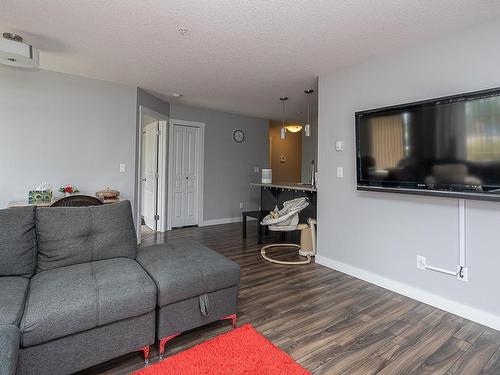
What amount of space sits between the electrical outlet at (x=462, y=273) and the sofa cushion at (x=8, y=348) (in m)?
3.07

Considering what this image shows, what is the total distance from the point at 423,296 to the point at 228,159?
4.55 metres

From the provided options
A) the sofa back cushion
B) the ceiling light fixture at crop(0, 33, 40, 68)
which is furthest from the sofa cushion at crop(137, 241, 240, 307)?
the ceiling light fixture at crop(0, 33, 40, 68)

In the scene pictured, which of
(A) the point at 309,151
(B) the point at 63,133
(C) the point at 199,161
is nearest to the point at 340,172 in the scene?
(C) the point at 199,161

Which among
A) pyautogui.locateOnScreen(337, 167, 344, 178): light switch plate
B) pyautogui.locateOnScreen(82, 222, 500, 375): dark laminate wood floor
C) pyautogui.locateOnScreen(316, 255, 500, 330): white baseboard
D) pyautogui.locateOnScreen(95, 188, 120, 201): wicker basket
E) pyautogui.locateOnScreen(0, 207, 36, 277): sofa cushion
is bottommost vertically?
pyautogui.locateOnScreen(82, 222, 500, 375): dark laminate wood floor

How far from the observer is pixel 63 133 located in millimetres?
3699

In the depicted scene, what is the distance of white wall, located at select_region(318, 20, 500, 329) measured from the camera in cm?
222

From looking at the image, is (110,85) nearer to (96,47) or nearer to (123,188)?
(96,47)

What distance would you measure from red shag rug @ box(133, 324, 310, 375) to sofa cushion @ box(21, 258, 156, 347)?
0.38 meters

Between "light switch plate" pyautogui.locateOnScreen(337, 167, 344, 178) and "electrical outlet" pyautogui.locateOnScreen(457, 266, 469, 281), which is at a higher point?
"light switch plate" pyautogui.locateOnScreen(337, 167, 344, 178)

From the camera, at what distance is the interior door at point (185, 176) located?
18.1ft

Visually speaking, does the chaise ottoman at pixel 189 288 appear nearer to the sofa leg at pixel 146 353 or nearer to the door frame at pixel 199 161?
the sofa leg at pixel 146 353

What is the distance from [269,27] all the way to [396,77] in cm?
142

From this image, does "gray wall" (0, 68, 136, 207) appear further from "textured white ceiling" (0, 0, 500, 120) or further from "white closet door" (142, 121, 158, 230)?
"white closet door" (142, 121, 158, 230)

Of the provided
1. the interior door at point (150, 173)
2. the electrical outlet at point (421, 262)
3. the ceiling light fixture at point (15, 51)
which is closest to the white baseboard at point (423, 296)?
the electrical outlet at point (421, 262)
